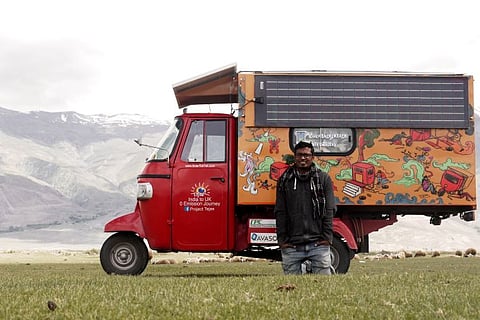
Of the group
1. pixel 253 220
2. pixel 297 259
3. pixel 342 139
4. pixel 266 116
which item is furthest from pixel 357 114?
pixel 297 259

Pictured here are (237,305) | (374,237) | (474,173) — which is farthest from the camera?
(374,237)

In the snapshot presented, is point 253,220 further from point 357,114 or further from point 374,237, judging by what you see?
point 374,237

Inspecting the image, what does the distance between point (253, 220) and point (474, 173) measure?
4.33m

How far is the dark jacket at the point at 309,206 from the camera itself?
11.2 m

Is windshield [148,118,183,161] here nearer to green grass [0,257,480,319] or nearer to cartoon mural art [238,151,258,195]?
cartoon mural art [238,151,258,195]

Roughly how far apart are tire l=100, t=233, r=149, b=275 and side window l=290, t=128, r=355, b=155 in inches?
145

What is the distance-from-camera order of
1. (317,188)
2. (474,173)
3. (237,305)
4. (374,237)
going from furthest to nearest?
1. (374,237)
2. (474,173)
3. (317,188)
4. (237,305)

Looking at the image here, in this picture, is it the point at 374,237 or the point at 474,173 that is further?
the point at 374,237

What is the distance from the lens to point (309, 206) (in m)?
11.2

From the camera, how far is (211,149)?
1412 cm

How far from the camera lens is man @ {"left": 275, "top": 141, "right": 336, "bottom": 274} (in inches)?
440

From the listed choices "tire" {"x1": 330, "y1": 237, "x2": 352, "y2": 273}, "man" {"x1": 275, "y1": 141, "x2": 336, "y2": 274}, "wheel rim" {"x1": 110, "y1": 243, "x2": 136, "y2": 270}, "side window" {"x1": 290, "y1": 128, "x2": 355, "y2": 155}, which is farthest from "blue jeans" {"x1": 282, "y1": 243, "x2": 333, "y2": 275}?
"wheel rim" {"x1": 110, "y1": 243, "x2": 136, "y2": 270}

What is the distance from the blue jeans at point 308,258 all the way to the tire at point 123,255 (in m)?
3.84

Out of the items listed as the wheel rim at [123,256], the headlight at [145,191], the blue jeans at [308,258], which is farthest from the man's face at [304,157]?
the wheel rim at [123,256]
